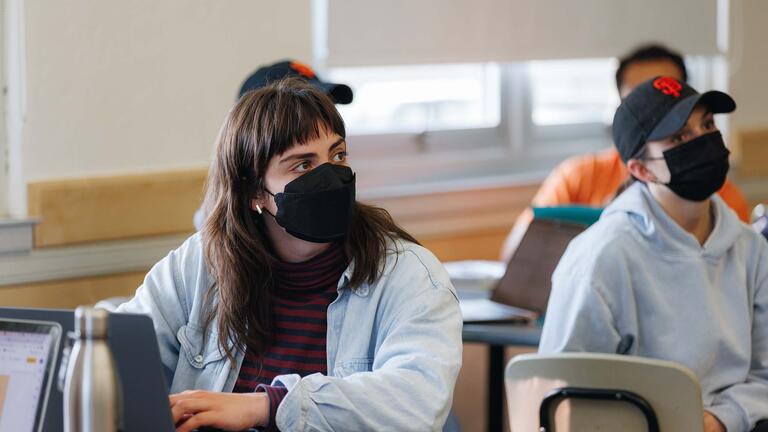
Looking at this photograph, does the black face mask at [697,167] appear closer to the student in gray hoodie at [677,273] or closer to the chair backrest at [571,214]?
the student in gray hoodie at [677,273]

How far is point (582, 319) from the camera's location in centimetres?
236

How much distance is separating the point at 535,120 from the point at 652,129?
1.78 meters

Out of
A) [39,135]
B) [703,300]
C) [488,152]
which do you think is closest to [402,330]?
[703,300]

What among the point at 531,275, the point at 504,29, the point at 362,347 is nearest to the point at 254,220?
the point at 362,347

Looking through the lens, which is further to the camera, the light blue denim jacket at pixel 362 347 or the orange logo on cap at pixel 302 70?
the orange logo on cap at pixel 302 70

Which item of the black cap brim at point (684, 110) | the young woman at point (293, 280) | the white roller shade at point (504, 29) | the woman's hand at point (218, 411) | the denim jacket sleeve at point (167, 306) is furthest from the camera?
the white roller shade at point (504, 29)

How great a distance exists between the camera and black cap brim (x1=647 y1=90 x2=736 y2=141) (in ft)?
8.15

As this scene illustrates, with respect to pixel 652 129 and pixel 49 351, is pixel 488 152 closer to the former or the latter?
pixel 652 129

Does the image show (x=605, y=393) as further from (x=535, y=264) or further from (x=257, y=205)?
(x=535, y=264)

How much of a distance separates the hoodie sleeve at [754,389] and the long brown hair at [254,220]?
822 millimetres

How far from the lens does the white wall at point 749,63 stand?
4656 mm

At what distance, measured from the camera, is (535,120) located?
431 cm

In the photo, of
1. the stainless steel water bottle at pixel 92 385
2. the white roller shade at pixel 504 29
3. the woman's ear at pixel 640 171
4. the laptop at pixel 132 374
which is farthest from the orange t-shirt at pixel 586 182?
the stainless steel water bottle at pixel 92 385

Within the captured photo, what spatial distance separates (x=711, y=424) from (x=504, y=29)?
197 cm
